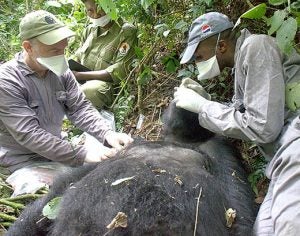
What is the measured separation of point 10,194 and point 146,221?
1573 mm

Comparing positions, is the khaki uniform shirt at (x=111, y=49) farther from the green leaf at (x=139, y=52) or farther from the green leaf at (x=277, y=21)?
the green leaf at (x=277, y=21)

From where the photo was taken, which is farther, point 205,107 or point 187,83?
point 187,83

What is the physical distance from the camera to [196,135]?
3.32 meters

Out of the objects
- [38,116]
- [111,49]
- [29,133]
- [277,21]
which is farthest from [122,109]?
[277,21]

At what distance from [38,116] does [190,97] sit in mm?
1157

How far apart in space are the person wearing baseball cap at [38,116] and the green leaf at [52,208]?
613 millimetres

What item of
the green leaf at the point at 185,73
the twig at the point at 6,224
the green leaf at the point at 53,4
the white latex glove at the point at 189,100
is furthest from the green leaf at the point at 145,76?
the green leaf at the point at 53,4

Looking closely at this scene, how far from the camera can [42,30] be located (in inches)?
132

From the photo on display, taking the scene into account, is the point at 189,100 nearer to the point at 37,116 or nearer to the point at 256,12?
the point at 256,12

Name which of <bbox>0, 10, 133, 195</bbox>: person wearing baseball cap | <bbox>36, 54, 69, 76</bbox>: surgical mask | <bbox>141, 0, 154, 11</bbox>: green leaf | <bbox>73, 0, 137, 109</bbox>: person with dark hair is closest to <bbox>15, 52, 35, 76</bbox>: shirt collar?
<bbox>0, 10, 133, 195</bbox>: person wearing baseball cap

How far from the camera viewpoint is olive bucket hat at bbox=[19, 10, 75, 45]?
334cm

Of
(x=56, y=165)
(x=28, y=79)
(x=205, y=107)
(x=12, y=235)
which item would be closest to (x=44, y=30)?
(x=28, y=79)

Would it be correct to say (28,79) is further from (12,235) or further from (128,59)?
(128,59)

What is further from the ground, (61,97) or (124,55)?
(61,97)
